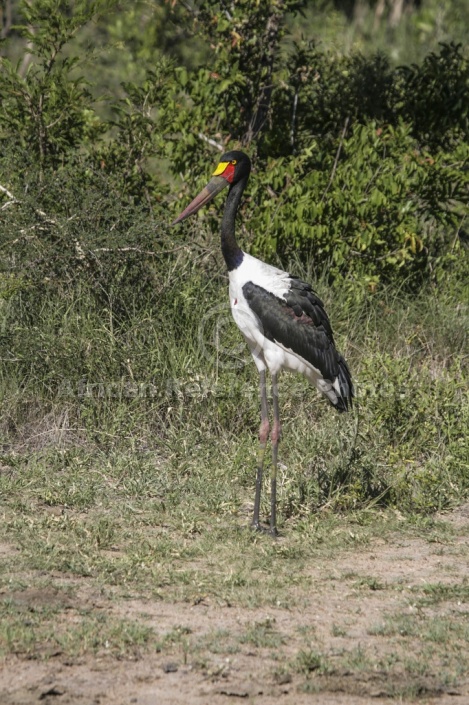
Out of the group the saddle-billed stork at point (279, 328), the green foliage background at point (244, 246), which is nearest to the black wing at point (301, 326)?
the saddle-billed stork at point (279, 328)

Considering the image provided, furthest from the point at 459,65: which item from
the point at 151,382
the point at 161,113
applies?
the point at 151,382

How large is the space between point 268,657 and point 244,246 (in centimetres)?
408

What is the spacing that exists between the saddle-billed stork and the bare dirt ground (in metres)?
1.16

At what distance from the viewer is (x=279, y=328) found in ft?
16.9

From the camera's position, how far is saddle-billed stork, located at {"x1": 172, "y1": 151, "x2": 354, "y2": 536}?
204 inches

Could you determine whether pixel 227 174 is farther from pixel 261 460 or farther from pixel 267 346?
pixel 261 460

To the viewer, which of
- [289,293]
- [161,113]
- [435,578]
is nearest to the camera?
[435,578]

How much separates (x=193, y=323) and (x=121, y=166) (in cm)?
145

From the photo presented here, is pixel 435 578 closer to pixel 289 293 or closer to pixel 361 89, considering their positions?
pixel 289 293

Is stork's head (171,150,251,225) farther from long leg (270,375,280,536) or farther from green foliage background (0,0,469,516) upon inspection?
long leg (270,375,280,536)

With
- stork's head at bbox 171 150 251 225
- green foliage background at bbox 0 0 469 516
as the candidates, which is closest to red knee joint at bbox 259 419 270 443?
green foliage background at bbox 0 0 469 516

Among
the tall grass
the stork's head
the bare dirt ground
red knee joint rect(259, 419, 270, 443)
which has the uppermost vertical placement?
the stork's head

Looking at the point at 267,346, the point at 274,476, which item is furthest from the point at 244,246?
the point at 274,476

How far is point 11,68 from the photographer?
660 centimetres
